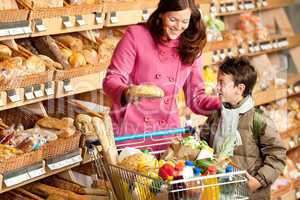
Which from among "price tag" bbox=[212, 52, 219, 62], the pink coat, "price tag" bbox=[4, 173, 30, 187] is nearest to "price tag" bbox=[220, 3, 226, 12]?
"price tag" bbox=[212, 52, 219, 62]

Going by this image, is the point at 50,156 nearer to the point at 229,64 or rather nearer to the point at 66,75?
the point at 66,75

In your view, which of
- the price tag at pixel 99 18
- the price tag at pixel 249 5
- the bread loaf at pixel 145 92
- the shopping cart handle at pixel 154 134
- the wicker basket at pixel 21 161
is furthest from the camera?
the price tag at pixel 249 5

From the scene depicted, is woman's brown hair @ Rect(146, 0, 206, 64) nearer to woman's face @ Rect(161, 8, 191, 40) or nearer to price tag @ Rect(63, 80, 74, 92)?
woman's face @ Rect(161, 8, 191, 40)

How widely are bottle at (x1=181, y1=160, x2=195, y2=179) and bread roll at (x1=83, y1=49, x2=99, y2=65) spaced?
5.71 ft

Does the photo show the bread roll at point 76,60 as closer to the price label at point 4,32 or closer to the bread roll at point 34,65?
the bread roll at point 34,65

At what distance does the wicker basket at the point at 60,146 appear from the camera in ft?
12.0

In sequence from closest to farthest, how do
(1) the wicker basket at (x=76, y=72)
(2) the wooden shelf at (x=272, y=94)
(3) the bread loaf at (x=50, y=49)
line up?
(1) the wicker basket at (x=76, y=72), (3) the bread loaf at (x=50, y=49), (2) the wooden shelf at (x=272, y=94)

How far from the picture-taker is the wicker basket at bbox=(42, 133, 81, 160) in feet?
12.0

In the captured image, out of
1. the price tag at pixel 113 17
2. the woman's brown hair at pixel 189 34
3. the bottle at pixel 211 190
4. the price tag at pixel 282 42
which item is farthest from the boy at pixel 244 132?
the price tag at pixel 282 42

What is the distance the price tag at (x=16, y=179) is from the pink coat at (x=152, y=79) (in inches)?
24.0

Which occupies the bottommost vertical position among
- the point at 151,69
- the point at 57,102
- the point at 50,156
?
the point at 50,156

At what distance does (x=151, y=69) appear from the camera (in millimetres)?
3184

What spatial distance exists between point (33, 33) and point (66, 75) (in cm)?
32

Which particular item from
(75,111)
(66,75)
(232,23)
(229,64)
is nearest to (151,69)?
(229,64)
